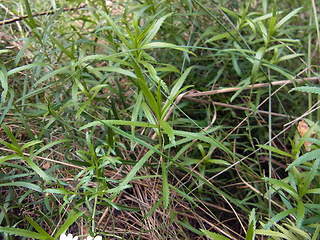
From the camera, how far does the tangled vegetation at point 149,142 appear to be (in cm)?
136

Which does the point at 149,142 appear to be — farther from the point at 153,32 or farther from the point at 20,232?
the point at 20,232

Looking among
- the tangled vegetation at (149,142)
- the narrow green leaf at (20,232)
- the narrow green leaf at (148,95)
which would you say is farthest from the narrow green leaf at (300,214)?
the narrow green leaf at (20,232)

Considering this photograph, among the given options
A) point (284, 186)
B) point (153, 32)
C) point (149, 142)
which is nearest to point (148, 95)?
point (153, 32)

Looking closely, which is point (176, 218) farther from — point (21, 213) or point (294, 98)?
point (294, 98)

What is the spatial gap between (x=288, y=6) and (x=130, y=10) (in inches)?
50.7

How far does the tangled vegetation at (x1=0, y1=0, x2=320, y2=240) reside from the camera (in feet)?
4.47

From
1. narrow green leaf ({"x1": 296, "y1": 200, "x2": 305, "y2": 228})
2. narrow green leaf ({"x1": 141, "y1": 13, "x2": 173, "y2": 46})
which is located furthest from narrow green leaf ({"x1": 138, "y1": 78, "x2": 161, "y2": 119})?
narrow green leaf ({"x1": 296, "y1": 200, "x2": 305, "y2": 228})

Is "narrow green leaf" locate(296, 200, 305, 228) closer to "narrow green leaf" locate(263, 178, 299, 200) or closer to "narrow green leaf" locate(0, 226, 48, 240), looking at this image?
"narrow green leaf" locate(263, 178, 299, 200)

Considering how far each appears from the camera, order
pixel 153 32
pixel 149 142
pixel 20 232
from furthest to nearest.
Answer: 1. pixel 149 142
2. pixel 153 32
3. pixel 20 232

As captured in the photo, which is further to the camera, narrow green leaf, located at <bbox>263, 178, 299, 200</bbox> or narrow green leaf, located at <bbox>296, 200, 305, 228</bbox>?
narrow green leaf, located at <bbox>263, 178, 299, 200</bbox>

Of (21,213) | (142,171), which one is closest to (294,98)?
(142,171)

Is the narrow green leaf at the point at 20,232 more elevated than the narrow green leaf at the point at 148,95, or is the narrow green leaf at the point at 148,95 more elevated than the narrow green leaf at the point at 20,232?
→ the narrow green leaf at the point at 148,95

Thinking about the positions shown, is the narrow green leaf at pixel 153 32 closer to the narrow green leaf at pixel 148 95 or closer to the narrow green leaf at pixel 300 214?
the narrow green leaf at pixel 148 95

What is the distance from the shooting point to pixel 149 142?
169 centimetres
